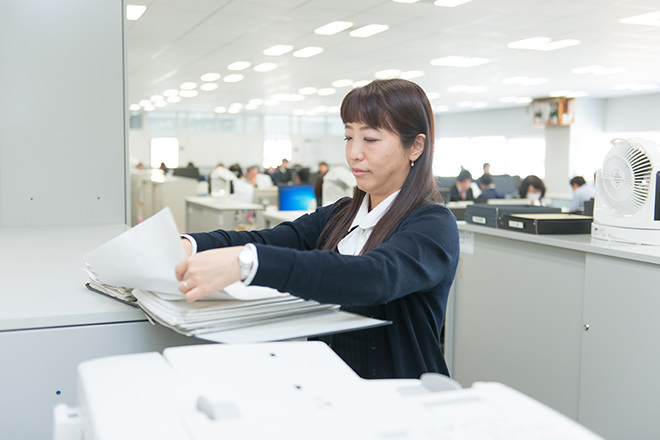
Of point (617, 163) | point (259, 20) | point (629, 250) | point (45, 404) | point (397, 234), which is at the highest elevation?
point (259, 20)

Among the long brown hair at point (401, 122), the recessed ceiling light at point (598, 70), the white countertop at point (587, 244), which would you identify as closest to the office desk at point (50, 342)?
the long brown hair at point (401, 122)

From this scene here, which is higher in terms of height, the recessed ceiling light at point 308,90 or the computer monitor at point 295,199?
the recessed ceiling light at point 308,90

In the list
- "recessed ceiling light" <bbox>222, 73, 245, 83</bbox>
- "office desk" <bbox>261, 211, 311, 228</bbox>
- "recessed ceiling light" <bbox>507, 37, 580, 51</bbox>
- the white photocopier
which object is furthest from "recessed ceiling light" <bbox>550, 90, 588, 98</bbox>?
the white photocopier

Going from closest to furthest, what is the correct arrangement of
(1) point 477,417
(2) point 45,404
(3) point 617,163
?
(1) point 477,417 → (2) point 45,404 → (3) point 617,163

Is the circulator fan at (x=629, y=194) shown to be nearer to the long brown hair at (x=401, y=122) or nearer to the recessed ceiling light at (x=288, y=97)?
the long brown hair at (x=401, y=122)

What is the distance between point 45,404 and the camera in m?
1.09

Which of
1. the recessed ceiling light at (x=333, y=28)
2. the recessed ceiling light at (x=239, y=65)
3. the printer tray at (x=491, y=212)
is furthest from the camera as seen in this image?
the recessed ceiling light at (x=239, y=65)

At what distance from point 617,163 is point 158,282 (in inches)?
79.0

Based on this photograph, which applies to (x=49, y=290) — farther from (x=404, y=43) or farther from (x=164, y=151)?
(x=164, y=151)

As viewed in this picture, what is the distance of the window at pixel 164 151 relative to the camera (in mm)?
16953

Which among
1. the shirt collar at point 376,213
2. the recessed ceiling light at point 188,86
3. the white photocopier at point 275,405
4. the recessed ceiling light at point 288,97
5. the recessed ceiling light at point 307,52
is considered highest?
the recessed ceiling light at point 288,97

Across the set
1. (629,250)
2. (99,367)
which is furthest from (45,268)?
(629,250)

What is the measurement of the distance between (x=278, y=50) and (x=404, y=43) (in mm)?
1566

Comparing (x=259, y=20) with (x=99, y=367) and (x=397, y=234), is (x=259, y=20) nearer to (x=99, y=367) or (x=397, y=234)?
(x=397, y=234)
